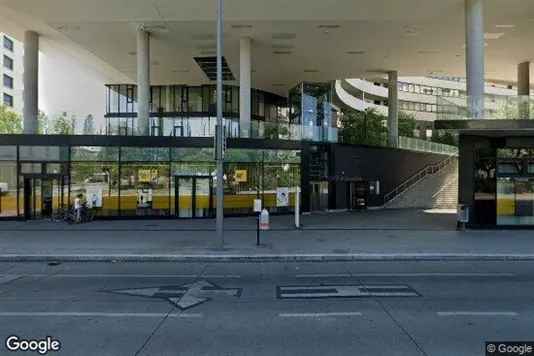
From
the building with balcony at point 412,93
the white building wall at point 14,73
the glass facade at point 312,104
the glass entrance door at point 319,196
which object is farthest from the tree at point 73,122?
the white building wall at point 14,73

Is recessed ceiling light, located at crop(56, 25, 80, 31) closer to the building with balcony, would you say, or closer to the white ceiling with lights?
the white ceiling with lights

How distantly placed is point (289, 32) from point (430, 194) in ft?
53.6

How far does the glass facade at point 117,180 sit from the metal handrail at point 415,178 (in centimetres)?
1375

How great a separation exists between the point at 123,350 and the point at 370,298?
4.35 metres

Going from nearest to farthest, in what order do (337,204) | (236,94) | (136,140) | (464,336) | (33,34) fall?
(464,336) < (136,140) < (33,34) < (337,204) < (236,94)

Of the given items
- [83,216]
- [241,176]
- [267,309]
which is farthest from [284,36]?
[267,309]

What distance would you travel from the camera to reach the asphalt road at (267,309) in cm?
538

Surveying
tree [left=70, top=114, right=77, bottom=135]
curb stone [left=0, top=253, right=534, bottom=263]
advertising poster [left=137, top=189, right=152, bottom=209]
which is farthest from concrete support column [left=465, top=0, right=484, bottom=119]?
tree [left=70, top=114, right=77, bottom=135]

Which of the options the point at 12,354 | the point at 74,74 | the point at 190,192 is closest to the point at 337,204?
the point at 190,192

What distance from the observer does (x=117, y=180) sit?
2184 cm

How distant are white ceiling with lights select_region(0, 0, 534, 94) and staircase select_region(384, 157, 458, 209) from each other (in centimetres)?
860

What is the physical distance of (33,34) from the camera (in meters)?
25.6

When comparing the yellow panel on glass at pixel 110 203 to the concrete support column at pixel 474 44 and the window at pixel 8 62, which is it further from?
the window at pixel 8 62

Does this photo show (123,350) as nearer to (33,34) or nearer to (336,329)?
(336,329)
